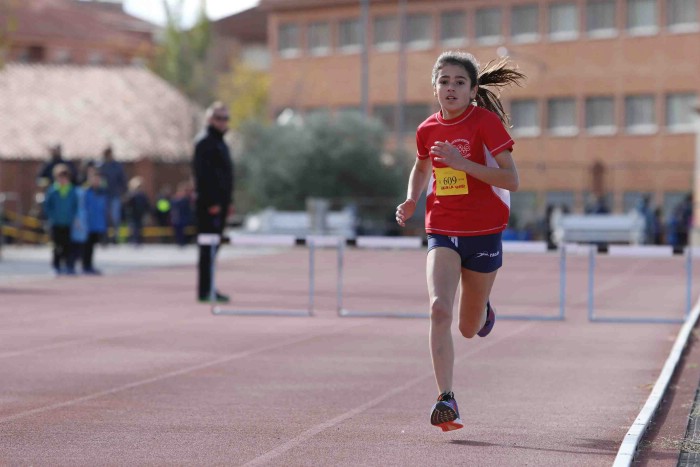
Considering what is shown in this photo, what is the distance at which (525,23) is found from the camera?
71188 millimetres

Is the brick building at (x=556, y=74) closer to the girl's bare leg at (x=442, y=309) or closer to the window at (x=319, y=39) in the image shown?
the window at (x=319, y=39)

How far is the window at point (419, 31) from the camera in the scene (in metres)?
74.4

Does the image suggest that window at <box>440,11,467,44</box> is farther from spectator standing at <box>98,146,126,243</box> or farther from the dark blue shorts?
the dark blue shorts

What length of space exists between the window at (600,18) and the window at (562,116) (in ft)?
10.9

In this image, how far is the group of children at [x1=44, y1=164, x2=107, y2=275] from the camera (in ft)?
80.2

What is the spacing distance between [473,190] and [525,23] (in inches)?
2515

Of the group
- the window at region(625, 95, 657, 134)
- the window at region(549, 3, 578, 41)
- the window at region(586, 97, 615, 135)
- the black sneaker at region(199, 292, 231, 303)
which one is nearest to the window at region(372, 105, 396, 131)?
the window at region(549, 3, 578, 41)

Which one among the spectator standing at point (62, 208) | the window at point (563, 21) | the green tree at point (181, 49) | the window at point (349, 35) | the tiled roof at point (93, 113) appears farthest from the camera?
the green tree at point (181, 49)

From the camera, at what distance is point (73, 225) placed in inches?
975

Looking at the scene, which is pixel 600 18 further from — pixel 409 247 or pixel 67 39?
pixel 409 247

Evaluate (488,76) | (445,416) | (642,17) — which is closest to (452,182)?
(488,76)

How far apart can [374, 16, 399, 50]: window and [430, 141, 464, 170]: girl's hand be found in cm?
6695

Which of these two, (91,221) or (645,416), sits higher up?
(91,221)

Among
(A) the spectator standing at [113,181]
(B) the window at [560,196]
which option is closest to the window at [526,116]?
(B) the window at [560,196]
